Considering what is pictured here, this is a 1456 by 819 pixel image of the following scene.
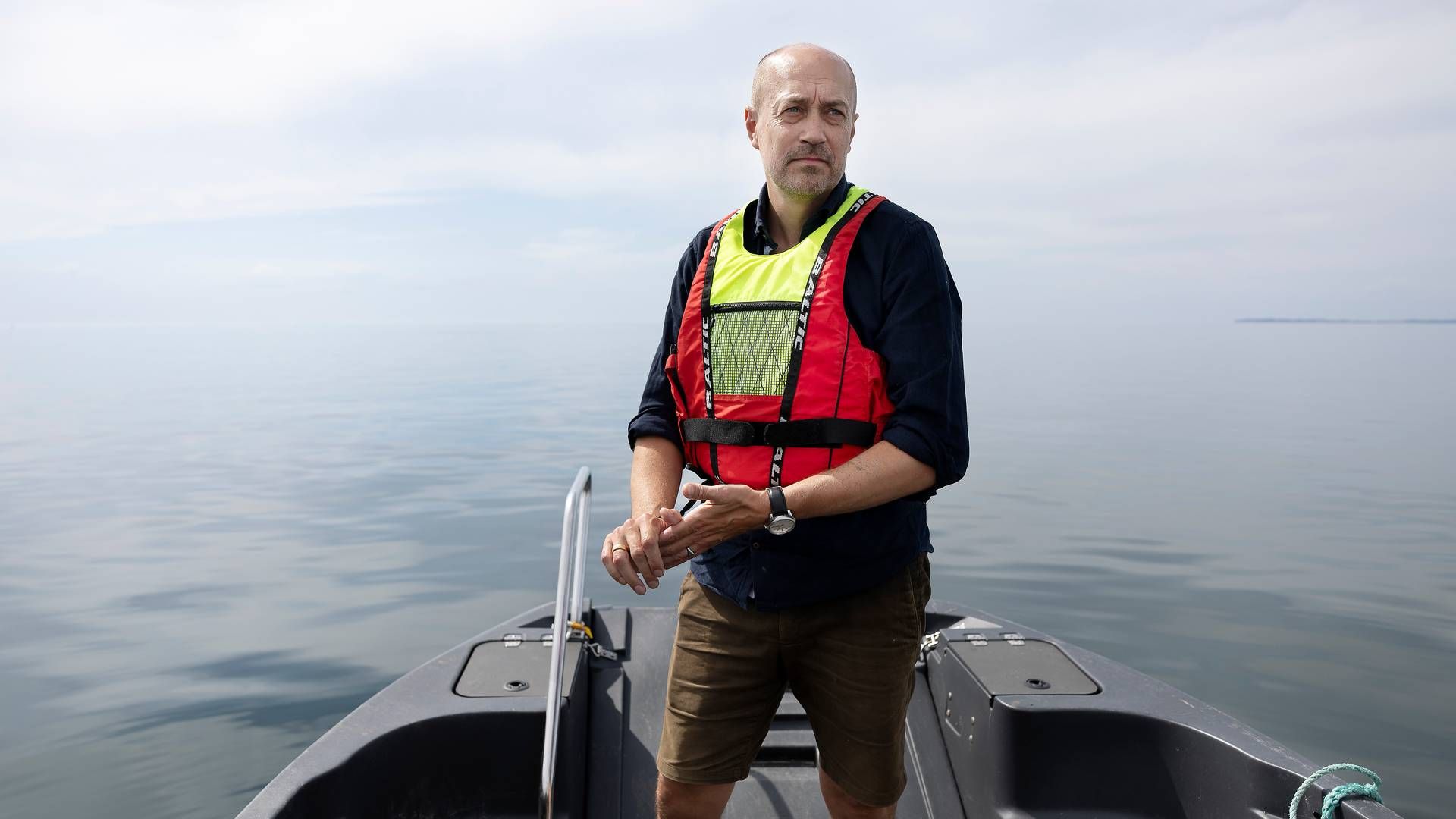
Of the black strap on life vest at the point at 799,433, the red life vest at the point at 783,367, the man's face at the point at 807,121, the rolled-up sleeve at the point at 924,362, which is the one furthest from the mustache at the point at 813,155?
the black strap on life vest at the point at 799,433

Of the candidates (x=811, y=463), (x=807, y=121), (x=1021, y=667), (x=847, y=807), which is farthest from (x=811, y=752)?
(x=807, y=121)

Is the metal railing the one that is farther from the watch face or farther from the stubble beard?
the stubble beard

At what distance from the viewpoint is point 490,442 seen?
1584 centimetres

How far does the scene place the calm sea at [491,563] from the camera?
5.16m

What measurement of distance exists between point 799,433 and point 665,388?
0.43 m

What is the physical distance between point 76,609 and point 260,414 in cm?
1502

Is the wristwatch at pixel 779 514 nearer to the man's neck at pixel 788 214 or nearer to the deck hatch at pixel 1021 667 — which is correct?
the man's neck at pixel 788 214

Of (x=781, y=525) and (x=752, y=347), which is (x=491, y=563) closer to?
(x=752, y=347)

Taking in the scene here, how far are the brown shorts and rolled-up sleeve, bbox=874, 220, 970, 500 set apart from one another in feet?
0.97

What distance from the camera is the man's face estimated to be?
6.16 feet

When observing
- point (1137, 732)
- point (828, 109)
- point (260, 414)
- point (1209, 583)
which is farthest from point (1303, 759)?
point (260, 414)

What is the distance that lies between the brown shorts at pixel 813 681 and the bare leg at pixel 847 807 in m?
0.02

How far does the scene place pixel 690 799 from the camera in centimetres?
204

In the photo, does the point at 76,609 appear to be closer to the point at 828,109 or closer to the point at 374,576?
the point at 374,576
